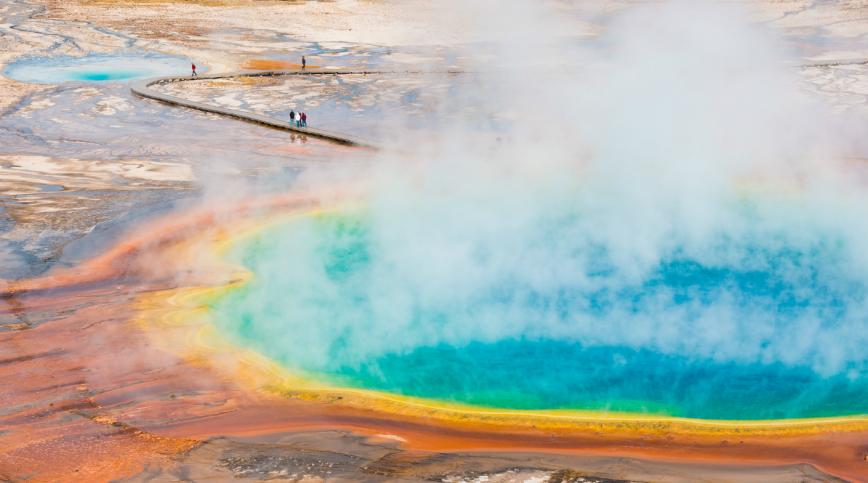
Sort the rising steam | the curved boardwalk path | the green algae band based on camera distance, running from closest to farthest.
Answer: the green algae band < the rising steam < the curved boardwalk path

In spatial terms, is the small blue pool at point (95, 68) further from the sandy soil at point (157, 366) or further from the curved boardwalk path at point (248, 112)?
the curved boardwalk path at point (248, 112)

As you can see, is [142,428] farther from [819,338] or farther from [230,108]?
[230,108]

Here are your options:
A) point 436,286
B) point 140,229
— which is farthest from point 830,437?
point 140,229

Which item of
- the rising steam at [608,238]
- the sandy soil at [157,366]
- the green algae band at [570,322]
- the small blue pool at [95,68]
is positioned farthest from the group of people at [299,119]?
the small blue pool at [95,68]

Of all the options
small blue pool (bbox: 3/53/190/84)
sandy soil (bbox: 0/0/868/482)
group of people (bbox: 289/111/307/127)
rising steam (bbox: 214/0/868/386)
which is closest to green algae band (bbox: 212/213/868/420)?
rising steam (bbox: 214/0/868/386)

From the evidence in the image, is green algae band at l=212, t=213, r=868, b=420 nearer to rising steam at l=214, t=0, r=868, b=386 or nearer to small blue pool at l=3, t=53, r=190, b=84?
rising steam at l=214, t=0, r=868, b=386

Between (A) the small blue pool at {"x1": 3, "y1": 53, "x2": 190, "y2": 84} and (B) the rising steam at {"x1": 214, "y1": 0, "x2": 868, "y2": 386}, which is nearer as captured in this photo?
(B) the rising steam at {"x1": 214, "y1": 0, "x2": 868, "y2": 386}
